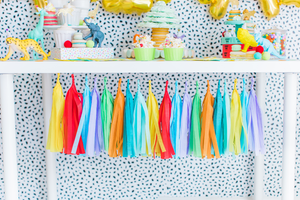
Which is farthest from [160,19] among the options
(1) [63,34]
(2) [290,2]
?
(2) [290,2]

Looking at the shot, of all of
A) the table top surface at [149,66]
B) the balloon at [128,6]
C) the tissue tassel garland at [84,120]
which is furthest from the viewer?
the balloon at [128,6]

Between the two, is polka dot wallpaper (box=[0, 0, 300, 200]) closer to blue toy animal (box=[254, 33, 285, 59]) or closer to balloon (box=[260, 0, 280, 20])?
balloon (box=[260, 0, 280, 20])

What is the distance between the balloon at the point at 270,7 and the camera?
1665mm

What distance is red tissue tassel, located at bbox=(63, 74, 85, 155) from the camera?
1.36m

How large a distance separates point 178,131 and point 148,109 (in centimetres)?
18

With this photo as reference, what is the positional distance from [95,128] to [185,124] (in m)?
0.43

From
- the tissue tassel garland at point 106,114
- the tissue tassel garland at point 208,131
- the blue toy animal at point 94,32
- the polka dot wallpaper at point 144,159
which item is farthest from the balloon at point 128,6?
the tissue tassel garland at point 208,131

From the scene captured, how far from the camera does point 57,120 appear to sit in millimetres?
1379

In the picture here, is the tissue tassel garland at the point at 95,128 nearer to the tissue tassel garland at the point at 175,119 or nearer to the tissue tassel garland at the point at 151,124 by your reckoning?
the tissue tassel garland at the point at 151,124

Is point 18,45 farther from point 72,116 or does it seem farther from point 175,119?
point 175,119

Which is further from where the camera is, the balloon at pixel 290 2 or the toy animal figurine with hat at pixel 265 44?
the balloon at pixel 290 2

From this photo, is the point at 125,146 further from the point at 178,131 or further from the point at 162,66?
the point at 162,66

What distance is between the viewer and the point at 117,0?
1606 millimetres

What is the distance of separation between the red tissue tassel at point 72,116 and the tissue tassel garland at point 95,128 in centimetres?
5
